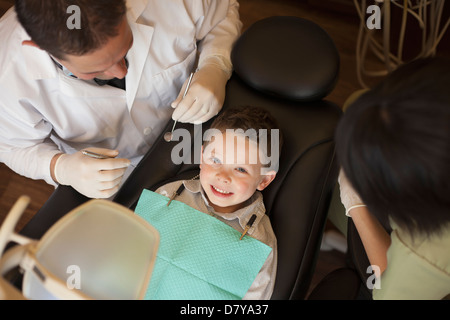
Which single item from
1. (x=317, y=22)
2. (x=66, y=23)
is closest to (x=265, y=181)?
(x=66, y=23)

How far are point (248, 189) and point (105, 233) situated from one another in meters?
0.75

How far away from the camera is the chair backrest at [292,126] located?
1.18m

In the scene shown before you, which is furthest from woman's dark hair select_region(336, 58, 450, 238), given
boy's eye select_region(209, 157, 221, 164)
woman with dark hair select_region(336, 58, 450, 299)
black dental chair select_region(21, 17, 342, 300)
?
boy's eye select_region(209, 157, 221, 164)

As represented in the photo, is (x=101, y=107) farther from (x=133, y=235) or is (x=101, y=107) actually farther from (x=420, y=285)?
(x=420, y=285)

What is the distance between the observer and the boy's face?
3.98 ft

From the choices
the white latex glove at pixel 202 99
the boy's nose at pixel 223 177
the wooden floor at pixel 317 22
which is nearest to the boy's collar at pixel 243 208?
the boy's nose at pixel 223 177

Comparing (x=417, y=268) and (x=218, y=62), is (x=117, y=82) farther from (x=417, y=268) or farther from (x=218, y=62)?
(x=417, y=268)

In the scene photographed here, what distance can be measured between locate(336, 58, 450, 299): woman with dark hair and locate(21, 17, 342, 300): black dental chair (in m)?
0.34

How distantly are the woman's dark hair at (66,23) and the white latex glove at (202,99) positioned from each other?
1.23 ft

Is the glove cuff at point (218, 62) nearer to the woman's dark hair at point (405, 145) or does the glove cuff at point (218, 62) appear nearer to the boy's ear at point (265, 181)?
the boy's ear at point (265, 181)

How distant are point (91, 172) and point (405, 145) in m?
0.81

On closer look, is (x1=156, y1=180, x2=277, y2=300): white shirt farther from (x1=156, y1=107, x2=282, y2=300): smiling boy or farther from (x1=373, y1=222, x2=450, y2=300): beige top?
(x1=373, y1=222, x2=450, y2=300): beige top

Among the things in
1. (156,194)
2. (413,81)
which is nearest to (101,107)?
(156,194)

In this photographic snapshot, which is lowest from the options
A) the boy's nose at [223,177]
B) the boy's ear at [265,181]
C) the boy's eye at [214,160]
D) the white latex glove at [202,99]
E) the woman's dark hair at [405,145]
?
the boy's ear at [265,181]
